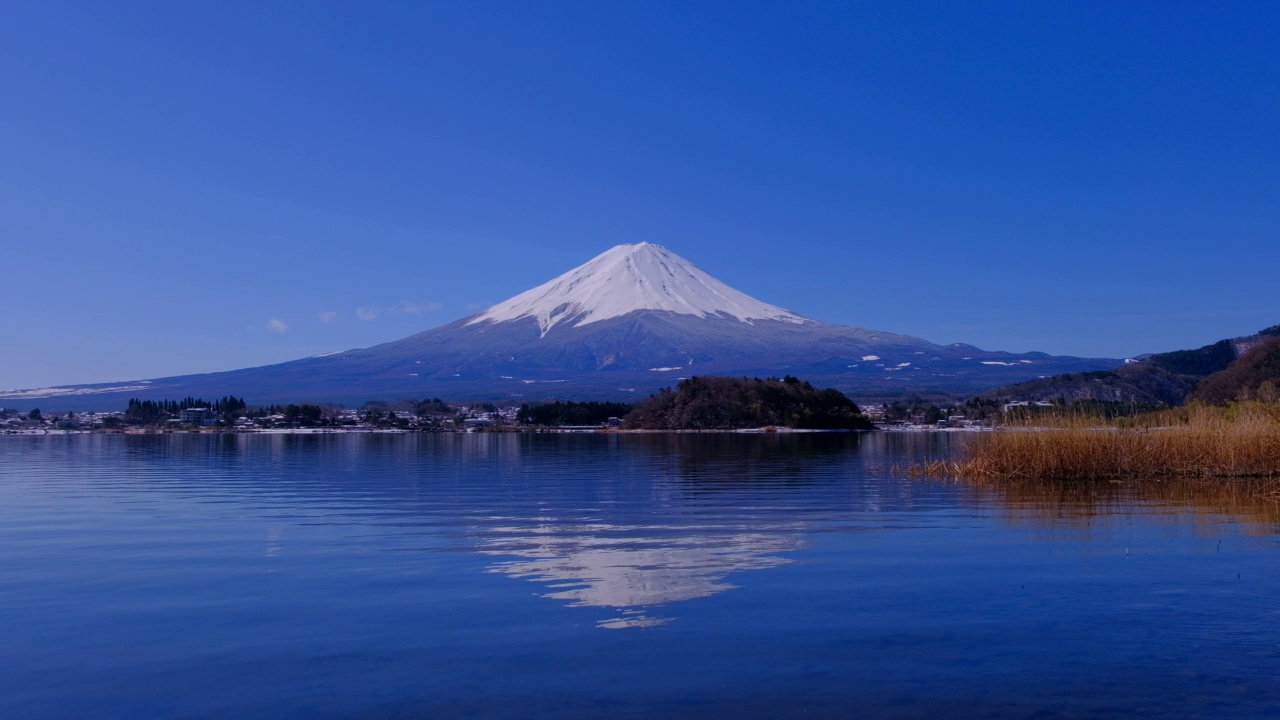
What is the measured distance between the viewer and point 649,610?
31.7 ft

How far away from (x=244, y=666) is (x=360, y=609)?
2070 mm

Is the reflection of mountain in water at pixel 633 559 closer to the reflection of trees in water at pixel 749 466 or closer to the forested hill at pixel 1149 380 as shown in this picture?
the reflection of trees in water at pixel 749 466

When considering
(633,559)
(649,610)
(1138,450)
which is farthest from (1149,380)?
(649,610)

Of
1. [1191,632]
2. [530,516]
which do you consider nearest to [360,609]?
[1191,632]

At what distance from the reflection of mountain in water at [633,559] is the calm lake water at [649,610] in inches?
2.5

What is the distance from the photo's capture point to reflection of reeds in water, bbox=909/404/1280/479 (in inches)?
935

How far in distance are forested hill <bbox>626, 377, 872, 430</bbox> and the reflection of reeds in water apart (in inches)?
2420

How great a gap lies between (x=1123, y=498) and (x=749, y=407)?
2742 inches

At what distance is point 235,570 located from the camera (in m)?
12.5

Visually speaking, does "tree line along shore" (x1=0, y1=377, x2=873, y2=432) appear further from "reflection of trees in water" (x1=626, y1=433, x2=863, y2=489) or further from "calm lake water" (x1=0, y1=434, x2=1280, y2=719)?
"calm lake water" (x1=0, y1=434, x2=1280, y2=719)

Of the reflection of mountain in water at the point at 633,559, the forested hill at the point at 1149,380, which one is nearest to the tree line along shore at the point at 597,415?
the forested hill at the point at 1149,380

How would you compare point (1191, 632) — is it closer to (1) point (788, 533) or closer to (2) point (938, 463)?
(1) point (788, 533)

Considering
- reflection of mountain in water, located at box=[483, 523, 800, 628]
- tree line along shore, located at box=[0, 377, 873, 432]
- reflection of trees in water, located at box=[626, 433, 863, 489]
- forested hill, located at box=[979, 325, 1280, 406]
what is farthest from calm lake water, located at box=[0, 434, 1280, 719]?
forested hill, located at box=[979, 325, 1280, 406]

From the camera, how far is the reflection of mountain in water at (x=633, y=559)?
10414 mm
